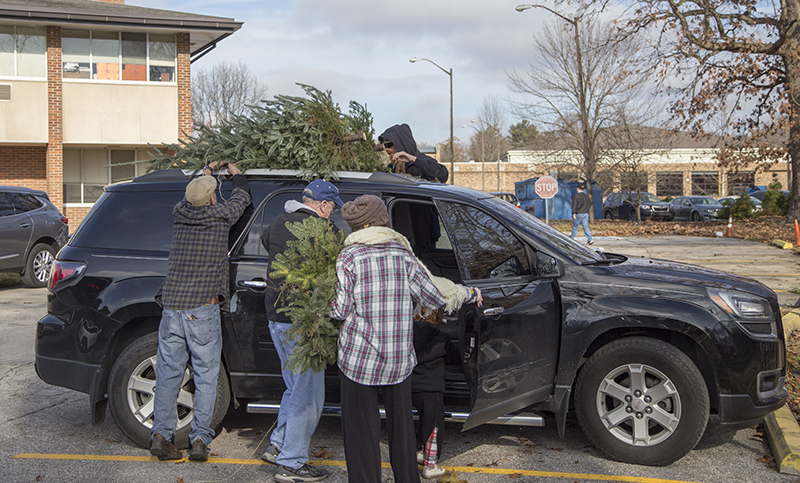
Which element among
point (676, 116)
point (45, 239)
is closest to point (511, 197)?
point (676, 116)

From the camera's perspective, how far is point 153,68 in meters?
24.1

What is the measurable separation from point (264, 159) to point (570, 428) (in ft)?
10.1

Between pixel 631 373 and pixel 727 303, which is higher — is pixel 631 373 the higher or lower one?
the lower one

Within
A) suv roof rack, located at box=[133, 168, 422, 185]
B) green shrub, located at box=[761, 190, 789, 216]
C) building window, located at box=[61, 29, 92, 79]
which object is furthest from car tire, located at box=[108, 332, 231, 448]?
green shrub, located at box=[761, 190, 789, 216]

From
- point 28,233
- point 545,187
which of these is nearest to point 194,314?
point 28,233

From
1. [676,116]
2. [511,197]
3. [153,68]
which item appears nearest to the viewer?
[676,116]

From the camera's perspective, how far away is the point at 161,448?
14.9 ft

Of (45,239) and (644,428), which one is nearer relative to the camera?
(644,428)

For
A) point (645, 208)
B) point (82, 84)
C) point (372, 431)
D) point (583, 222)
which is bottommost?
point (372, 431)

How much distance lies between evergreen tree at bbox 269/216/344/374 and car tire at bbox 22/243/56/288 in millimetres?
10749

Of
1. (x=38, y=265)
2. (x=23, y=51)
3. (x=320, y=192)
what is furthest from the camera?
(x=23, y=51)

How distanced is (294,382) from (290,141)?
1.77 metres

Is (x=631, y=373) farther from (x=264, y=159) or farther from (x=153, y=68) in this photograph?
(x=153, y=68)

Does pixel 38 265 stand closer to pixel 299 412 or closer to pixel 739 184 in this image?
pixel 299 412
